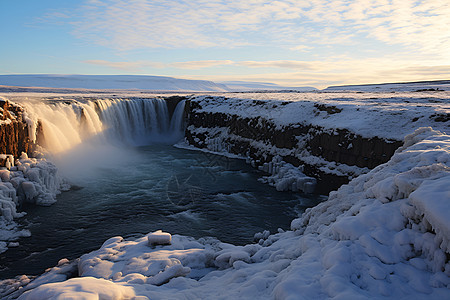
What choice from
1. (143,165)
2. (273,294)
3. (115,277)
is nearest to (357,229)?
(273,294)

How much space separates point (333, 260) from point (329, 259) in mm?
101

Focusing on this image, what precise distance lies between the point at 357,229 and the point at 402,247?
0.78 meters

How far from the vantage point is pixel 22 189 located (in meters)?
14.0

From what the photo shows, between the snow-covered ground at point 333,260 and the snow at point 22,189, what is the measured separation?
3780 millimetres

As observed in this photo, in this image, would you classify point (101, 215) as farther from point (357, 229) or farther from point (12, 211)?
point (357, 229)

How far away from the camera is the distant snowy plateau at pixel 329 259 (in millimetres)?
4621

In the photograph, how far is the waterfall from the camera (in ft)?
64.7

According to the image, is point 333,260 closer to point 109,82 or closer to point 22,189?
point 22,189

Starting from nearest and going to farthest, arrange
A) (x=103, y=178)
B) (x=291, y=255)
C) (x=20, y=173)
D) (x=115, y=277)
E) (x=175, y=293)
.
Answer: (x=175, y=293) → (x=291, y=255) → (x=115, y=277) → (x=20, y=173) → (x=103, y=178)

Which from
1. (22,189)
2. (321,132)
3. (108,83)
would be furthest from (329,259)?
(108,83)

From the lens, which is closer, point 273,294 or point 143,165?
point 273,294

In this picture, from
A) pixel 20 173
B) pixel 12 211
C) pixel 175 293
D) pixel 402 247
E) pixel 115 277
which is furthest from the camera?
pixel 20 173

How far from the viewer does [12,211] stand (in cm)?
1275

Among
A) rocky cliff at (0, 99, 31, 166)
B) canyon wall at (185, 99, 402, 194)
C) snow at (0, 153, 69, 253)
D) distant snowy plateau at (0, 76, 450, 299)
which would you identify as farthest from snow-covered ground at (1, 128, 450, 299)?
rocky cliff at (0, 99, 31, 166)
